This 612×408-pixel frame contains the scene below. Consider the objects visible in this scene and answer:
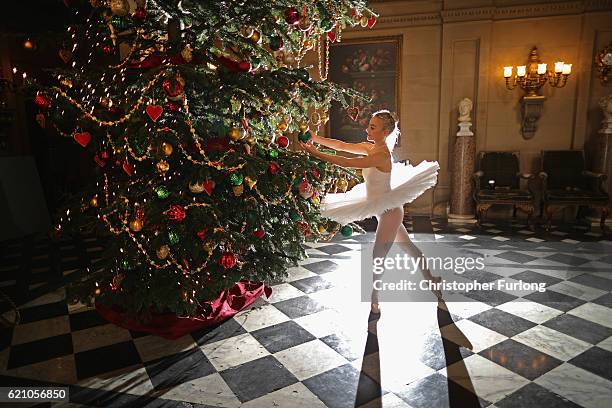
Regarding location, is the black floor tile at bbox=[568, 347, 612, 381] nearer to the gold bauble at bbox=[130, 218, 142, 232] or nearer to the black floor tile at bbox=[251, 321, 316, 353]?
the black floor tile at bbox=[251, 321, 316, 353]

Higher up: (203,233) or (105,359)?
(203,233)

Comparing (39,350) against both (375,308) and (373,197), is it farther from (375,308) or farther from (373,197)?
(373,197)

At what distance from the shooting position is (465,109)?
22.4 ft

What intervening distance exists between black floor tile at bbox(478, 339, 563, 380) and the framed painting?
5320 mm

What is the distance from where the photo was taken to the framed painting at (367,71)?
745 centimetres

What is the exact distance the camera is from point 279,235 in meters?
3.03

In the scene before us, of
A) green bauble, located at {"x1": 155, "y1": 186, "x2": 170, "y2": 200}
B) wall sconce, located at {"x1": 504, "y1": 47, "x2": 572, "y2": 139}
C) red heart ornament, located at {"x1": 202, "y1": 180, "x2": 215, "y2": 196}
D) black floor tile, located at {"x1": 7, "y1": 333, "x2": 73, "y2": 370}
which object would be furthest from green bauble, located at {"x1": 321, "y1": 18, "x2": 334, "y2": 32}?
wall sconce, located at {"x1": 504, "y1": 47, "x2": 572, "y2": 139}

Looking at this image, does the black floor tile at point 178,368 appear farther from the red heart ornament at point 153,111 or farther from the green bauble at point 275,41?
the green bauble at point 275,41

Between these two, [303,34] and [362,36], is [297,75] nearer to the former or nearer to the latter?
[303,34]

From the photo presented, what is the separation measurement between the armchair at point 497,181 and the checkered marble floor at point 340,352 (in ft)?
7.56

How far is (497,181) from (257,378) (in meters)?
5.87

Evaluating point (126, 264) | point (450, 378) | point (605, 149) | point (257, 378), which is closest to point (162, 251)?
point (126, 264)

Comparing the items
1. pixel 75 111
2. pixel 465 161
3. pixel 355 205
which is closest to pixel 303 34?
pixel 355 205

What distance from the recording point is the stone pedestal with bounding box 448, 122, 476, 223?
267 inches
